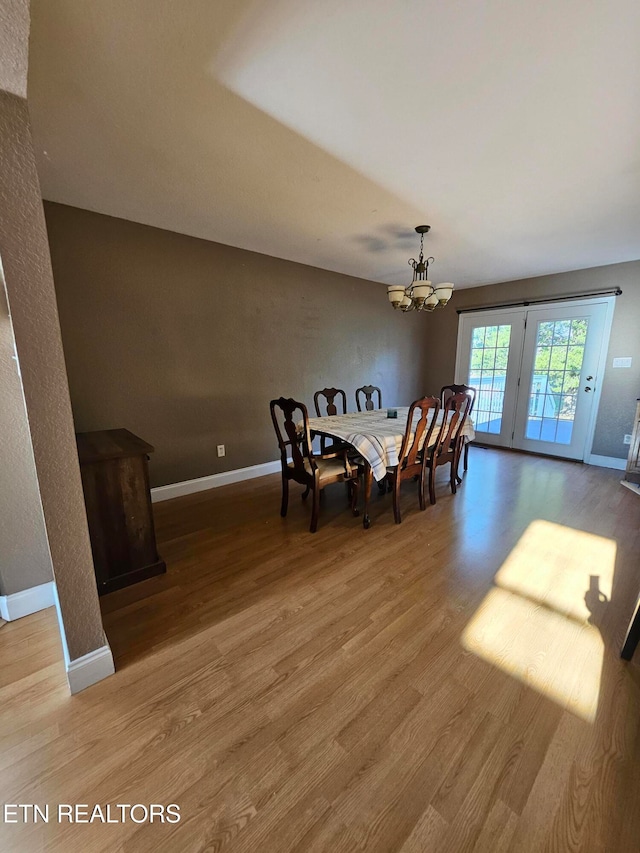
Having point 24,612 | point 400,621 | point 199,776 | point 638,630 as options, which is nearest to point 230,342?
point 24,612

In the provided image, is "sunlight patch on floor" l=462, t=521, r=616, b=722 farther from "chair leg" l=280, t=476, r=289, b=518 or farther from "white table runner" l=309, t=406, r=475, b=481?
"chair leg" l=280, t=476, r=289, b=518

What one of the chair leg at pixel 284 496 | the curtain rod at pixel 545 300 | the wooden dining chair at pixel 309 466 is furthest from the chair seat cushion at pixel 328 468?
the curtain rod at pixel 545 300

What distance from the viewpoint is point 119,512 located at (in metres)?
1.83

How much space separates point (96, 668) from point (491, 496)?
3130mm

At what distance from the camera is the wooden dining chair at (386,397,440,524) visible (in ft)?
7.99

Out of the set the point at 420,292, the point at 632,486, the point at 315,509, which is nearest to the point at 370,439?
the point at 315,509

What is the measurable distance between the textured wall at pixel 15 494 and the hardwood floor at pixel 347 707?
247mm

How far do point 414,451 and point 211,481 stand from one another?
6.67 ft

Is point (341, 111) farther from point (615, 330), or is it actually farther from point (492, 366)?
point (492, 366)

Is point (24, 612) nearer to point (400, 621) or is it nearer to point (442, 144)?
point (400, 621)

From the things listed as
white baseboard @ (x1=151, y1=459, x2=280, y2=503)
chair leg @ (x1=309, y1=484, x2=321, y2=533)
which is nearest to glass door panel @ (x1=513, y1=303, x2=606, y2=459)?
white baseboard @ (x1=151, y1=459, x2=280, y2=503)

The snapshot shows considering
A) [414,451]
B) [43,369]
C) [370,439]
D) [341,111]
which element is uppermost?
[341,111]

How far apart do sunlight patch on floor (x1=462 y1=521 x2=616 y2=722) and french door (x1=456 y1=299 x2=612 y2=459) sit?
2484 millimetres

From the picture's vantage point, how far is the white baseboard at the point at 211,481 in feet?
9.98
